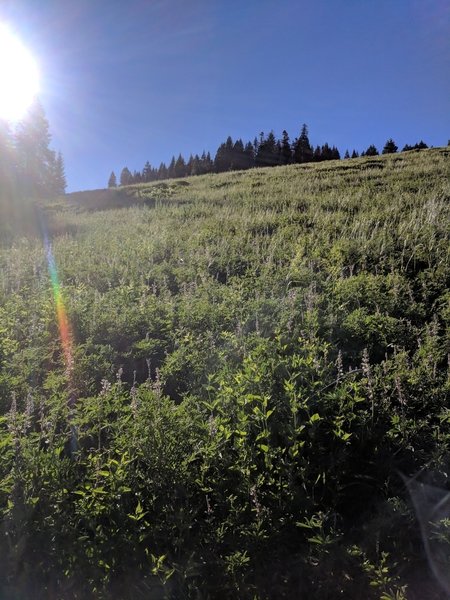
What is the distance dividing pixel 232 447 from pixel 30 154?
205 ft

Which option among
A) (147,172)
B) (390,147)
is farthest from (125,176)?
(390,147)

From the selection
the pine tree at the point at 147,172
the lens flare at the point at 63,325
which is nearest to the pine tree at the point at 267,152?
the pine tree at the point at 147,172

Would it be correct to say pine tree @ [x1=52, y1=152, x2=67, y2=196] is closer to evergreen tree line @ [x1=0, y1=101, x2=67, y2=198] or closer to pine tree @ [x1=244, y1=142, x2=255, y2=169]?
evergreen tree line @ [x1=0, y1=101, x2=67, y2=198]

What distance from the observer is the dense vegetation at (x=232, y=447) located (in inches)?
95.2

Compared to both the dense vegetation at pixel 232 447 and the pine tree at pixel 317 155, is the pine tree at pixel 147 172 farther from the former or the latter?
the dense vegetation at pixel 232 447

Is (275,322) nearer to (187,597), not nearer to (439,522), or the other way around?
(439,522)

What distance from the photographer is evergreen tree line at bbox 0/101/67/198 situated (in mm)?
46562

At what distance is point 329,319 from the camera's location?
4602mm

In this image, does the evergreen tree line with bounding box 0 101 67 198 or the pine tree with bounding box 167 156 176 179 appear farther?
the pine tree with bounding box 167 156 176 179

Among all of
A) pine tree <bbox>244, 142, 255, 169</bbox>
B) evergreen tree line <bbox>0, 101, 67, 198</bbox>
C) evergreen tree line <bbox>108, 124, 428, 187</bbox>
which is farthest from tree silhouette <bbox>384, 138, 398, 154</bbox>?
evergreen tree line <bbox>0, 101, 67, 198</bbox>

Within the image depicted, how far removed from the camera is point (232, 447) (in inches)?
117

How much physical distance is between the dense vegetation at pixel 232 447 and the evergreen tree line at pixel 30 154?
45.5m

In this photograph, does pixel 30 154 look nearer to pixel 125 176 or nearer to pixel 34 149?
pixel 34 149

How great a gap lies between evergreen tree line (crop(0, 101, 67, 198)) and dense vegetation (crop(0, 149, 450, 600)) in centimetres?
4549
